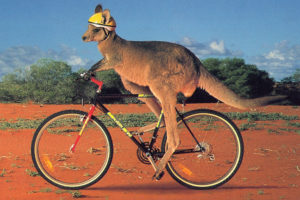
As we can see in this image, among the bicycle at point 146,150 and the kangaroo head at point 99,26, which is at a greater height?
the kangaroo head at point 99,26

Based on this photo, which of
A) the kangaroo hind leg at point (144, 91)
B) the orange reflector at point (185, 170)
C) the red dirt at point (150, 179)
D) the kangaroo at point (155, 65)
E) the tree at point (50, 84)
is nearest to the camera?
the kangaroo at point (155, 65)

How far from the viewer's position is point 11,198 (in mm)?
4523

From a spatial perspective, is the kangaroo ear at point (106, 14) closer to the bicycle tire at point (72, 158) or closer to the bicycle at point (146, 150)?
the bicycle at point (146, 150)

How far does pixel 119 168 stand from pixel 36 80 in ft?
38.3

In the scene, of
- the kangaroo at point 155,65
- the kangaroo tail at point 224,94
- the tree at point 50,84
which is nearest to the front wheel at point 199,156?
the kangaroo tail at point 224,94

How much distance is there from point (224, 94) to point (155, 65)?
1113mm

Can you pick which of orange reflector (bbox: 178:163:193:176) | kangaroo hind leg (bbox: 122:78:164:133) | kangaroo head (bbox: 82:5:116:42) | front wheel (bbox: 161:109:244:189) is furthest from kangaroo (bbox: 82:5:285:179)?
orange reflector (bbox: 178:163:193:176)

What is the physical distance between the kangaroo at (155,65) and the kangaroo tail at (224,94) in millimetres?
14

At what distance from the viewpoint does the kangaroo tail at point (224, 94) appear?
467 centimetres

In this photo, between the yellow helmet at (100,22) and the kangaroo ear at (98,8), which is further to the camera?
the kangaroo ear at (98,8)

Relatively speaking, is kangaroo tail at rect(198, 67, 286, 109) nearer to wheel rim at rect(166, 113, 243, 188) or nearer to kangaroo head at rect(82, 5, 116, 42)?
wheel rim at rect(166, 113, 243, 188)

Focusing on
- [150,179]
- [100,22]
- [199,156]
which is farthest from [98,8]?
[150,179]

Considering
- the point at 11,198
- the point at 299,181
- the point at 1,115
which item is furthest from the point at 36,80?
the point at 299,181

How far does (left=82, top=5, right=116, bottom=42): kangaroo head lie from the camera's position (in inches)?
167
